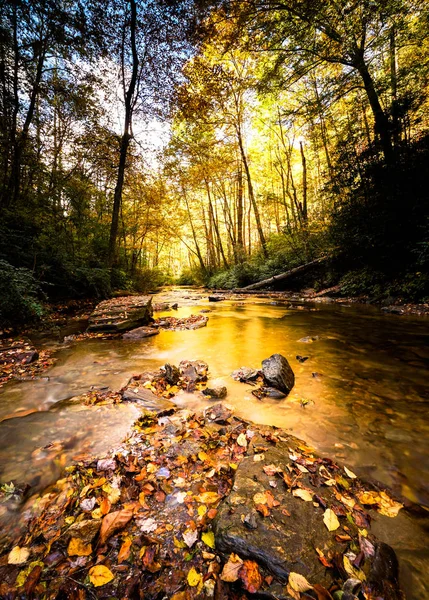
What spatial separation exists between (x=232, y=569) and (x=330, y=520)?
0.60 m

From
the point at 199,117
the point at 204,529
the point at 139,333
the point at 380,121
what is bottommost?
the point at 204,529

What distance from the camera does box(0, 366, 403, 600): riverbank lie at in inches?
41.4

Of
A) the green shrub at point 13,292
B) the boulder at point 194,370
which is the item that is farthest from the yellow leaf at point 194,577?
the green shrub at point 13,292

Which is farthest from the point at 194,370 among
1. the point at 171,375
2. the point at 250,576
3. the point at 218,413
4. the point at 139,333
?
the point at 139,333

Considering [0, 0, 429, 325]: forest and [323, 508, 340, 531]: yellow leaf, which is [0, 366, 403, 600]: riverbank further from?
[0, 0, 429, 325]: forest

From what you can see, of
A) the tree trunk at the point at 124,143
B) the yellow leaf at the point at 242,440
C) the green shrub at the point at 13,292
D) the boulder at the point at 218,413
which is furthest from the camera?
the tree trunk at the point at 124,143

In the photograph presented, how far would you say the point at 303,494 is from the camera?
1.47m

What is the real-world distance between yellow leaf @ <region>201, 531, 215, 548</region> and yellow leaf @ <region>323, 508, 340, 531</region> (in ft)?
2.01

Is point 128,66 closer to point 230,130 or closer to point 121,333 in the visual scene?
point 230,130

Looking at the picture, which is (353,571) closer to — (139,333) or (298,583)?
(298,583)

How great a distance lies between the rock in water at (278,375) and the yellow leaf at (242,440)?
105 centimetres

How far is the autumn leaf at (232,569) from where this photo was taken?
3.48 ft

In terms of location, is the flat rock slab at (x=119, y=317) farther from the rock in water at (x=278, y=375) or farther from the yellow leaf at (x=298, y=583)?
the yellow leaf at (x=298, y=583)

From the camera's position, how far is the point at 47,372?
365cm
